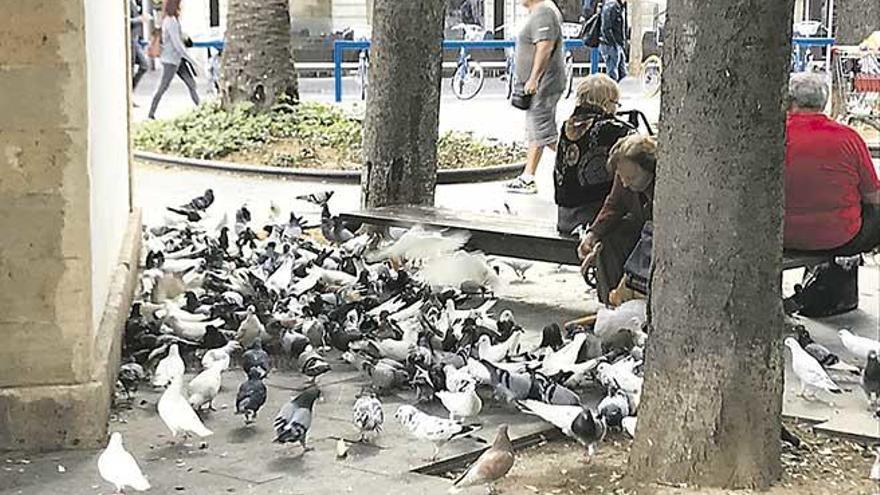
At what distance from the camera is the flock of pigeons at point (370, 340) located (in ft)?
19.0

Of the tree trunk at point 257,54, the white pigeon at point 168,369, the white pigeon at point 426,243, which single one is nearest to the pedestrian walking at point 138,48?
the tree trunk at point 257,54

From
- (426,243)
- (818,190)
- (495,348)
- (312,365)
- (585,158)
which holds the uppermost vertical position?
(585,158)

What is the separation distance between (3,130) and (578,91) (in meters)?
3.88

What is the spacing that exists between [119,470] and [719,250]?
7.06 ft

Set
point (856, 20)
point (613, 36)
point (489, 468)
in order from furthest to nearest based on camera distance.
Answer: point (613, 36)
point (856, 20)
point (489, 468)

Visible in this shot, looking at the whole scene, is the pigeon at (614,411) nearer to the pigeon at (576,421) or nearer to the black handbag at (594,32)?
the pigeon at (576,421)

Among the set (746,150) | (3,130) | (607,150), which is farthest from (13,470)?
(607,150)

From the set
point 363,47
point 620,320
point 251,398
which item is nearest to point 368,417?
point 251,398

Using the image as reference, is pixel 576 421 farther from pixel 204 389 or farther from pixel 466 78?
pixel 466 78

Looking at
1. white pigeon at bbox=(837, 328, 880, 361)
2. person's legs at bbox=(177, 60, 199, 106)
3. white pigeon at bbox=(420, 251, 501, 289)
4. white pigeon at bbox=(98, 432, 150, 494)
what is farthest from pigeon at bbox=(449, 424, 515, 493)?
person's legs at bbox=(177, 60, 199, 106)

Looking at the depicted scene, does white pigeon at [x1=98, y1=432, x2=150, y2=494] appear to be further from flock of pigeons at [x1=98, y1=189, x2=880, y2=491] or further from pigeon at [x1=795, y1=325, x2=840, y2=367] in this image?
pigeon at [x1=795, y1=325, x2=840, y2=367]

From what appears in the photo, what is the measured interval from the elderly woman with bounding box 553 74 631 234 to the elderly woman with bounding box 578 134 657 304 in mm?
212

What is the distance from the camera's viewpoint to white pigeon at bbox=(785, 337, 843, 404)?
6344 millimetres

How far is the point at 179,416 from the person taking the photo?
576 centimetres
